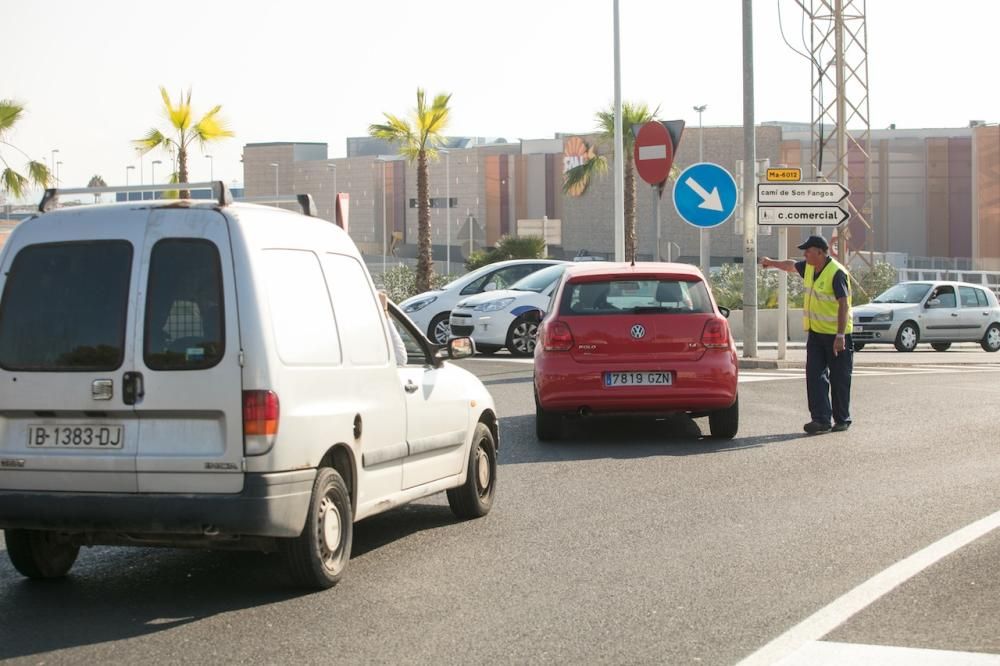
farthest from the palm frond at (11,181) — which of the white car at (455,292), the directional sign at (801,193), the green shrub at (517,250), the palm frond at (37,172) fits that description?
the green shrub at (517,250)

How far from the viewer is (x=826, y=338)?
574 inches

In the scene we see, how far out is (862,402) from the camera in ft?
57.0

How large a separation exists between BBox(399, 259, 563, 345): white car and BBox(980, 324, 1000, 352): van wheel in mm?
12914

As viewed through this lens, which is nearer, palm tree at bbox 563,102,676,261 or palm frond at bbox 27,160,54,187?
palm frond at bbox 27,160,54,187

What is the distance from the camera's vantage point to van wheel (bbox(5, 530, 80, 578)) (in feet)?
24.6

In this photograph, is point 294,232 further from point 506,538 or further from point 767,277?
point 767,277

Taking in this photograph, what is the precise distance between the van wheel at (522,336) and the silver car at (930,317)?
1149 cm

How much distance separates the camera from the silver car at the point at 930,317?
112 feet

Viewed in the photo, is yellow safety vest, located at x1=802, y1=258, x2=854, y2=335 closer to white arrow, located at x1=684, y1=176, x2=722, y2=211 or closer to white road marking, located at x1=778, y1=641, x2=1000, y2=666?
white arrow, located at x1=684, y1=176, x2=722, y2=211

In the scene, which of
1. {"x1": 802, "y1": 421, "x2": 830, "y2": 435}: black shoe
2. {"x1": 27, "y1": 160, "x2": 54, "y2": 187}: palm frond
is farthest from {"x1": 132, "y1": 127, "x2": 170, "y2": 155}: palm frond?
{"x1": 802, "y1": 421, "x2": 830, "y2": 435}: black shoe

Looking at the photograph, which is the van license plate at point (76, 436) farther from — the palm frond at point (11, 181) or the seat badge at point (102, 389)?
the palm frond at point (11, 181)

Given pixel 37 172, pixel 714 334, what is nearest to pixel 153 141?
pixel 37 172

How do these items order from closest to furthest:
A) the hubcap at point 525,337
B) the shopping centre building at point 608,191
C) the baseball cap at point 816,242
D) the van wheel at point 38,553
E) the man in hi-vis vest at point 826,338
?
the van wheel at point 38,553 → the man in hi-vis vest at point 826,338 → the baseball cap at point 816,242 → the hubcap at point 525,337 → the shopping centre building at point 608,191

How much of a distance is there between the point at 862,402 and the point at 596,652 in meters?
12.0
